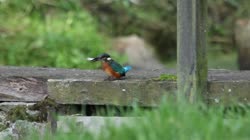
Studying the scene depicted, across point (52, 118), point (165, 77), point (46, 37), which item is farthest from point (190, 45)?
point (46, 37)

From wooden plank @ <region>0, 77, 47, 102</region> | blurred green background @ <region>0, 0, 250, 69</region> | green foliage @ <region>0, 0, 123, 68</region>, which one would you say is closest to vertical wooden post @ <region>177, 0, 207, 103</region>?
wooden plank @ <region>0, 77, 47, 102</region>

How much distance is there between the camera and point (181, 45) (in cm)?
523

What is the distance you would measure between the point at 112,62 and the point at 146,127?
1503 mm

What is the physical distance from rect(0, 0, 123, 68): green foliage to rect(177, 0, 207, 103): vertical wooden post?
5.60 m

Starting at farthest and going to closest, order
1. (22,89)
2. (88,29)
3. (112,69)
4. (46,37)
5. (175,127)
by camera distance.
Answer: (88,29) → (46,37) → (22,89) → (112,69) → (175,127)

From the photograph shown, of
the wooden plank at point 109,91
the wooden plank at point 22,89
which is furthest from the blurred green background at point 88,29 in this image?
the wooden plank at point 109,91

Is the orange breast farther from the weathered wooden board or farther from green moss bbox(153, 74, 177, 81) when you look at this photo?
green moss bbox(153, 74, 177, 81)

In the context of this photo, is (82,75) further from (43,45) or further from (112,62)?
(43,45)

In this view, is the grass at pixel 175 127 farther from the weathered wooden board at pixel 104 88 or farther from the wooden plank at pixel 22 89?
the wooden plank at pixel 22 89

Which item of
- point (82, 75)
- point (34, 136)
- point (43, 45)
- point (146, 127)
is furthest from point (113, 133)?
point (43, 45)

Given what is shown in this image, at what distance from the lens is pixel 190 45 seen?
5.22 metres

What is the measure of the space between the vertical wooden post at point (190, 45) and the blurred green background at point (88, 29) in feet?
12.6

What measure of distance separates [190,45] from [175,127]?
1260 millimetres

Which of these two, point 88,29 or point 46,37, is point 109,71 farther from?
point 88,29
